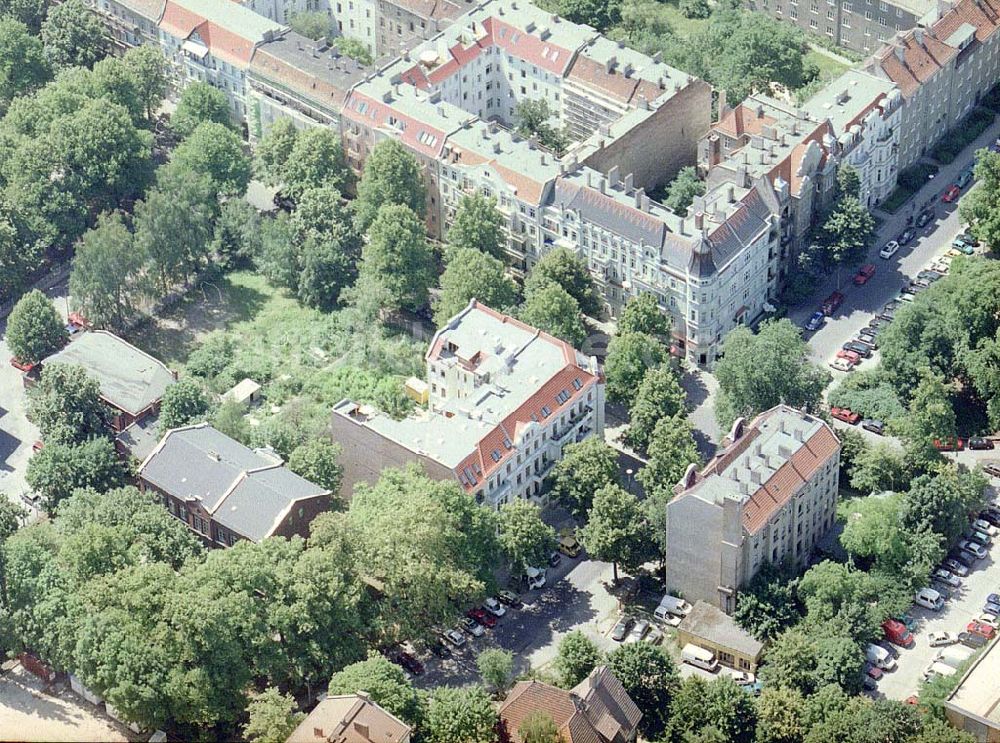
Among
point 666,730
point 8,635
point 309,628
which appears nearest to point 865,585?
point 666,730

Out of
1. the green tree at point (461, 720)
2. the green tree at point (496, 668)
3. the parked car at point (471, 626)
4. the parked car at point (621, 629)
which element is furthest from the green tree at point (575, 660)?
the parked car at point (471, 626)

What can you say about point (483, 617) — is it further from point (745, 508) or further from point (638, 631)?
point (745, 508)

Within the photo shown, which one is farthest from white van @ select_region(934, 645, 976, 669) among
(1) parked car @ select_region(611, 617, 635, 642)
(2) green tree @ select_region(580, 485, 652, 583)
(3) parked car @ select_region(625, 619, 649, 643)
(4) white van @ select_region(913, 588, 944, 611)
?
(2) green tree @ select_region(580, 485, 652, 583)

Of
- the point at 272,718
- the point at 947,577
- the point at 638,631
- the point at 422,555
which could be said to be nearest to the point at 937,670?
the point at 947,577

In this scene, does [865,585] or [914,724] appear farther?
[865,585]

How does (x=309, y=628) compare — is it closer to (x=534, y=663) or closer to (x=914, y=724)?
(x=534, y=663)

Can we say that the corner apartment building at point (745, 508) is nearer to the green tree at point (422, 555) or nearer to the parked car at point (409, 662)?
the green tree at point (422, 555)

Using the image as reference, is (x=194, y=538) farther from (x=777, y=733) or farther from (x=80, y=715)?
(x=777, y=733)

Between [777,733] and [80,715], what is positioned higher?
[777,733]
